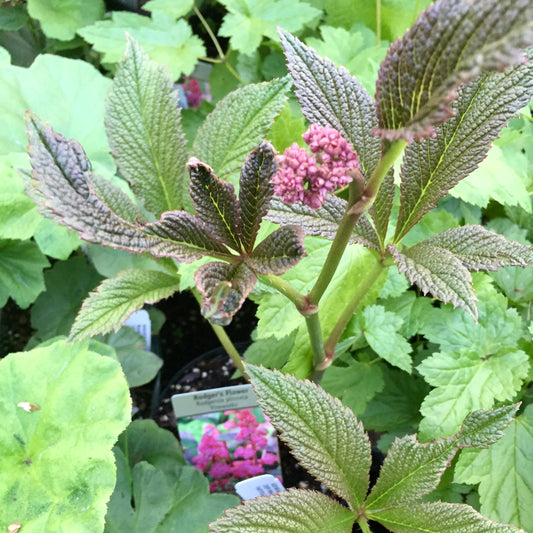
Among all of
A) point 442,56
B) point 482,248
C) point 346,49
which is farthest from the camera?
point 346,49

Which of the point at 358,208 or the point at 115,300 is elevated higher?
the point at 358,208

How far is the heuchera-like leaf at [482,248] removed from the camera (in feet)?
1.73

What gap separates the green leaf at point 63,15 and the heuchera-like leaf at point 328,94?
1.07 m

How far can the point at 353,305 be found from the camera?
2.15 feet

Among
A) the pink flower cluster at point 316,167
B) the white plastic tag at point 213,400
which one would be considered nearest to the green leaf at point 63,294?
the white plastic tag at point 213,400

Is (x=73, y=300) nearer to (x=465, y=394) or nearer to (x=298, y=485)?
(x=298, y=485)

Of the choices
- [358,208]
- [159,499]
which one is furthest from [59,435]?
[358,208]

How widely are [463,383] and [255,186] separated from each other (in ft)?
1.69

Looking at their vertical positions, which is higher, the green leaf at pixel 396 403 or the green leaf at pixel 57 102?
the green leaf at pixel 57 102

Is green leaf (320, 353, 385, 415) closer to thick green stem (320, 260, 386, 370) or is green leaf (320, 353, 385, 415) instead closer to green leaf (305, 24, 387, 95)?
thick green stem (320, 260, 386, 370)

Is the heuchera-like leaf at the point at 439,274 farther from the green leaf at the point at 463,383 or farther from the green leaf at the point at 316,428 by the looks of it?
the green leaf at the point at 463,383

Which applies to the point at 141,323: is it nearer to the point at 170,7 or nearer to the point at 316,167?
the point at 170,7

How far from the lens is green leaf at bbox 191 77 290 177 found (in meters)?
0.67

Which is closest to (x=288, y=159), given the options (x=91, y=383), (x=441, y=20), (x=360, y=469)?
(x=441, y=20)
